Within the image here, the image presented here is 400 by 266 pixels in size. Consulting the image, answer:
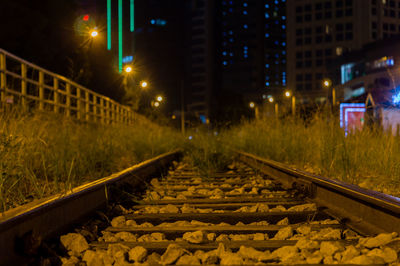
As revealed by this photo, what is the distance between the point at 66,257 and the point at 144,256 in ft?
1.51

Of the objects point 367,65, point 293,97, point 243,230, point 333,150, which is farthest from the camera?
point 367,65

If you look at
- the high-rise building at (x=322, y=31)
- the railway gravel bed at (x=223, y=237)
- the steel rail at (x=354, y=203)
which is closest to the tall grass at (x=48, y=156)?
the railway gravel bed at (x=223, y=237)

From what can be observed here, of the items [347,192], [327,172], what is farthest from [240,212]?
[327,172]

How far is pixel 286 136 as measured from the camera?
8328 millimetres

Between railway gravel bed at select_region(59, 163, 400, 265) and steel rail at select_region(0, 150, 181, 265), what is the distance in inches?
5.5

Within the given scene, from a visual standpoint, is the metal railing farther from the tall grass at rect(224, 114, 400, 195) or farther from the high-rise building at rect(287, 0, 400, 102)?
the high-rise building at rect(287, 0, 400, 102)

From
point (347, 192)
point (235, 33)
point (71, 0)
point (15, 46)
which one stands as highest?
point (235, 33)

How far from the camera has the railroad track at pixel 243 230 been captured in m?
2.08

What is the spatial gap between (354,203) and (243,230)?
0.97 m

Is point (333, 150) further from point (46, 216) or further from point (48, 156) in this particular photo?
point (46, 216)

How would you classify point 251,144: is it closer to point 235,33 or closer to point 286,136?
point 286,136

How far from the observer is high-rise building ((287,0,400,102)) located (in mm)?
91000

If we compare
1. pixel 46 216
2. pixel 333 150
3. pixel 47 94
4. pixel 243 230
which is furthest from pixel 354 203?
pixel 47 94

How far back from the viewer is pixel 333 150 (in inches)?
219
